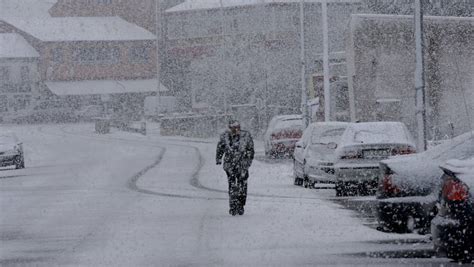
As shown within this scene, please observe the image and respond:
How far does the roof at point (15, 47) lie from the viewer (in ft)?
297

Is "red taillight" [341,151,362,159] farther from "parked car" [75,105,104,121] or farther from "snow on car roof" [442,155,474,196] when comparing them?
"parked car" [75,105,104,121]

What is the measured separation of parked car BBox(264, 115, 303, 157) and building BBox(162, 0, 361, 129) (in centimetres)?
2262

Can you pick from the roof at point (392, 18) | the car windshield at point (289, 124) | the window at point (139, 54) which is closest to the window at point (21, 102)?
the window at point (139, 54)

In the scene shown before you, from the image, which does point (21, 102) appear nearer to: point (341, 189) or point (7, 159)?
point (7, 159)

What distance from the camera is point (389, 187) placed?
12.0 metres

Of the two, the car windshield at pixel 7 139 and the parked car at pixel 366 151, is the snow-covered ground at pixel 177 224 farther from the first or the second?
the car windshield at pixel 7 139

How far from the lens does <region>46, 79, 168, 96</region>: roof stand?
87806 mm

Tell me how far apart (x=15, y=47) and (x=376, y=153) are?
7574 cm

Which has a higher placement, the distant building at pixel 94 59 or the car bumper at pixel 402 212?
the distant building at pixel 94 59

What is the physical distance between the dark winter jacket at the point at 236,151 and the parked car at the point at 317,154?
4.24 meters

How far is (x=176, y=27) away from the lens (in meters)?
93.0

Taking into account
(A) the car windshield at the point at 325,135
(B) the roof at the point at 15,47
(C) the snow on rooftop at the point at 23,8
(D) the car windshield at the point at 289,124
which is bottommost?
(D) the car windshield at the point at 289,124

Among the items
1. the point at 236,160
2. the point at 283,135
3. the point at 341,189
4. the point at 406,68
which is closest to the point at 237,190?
the point at 236,160

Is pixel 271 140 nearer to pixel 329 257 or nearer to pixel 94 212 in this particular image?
pixel 94 212
